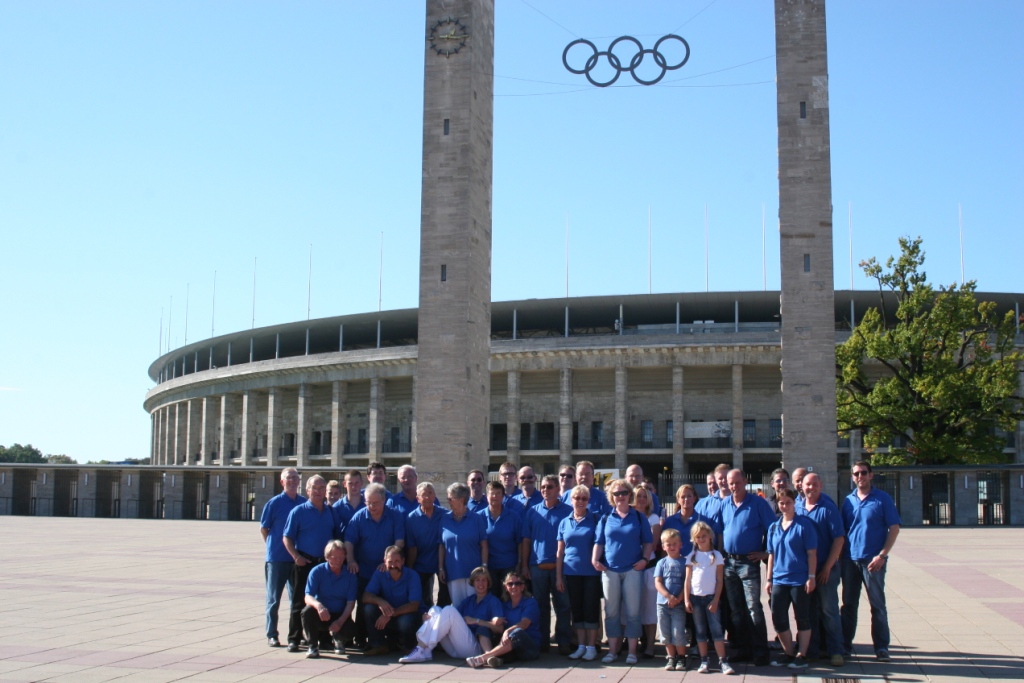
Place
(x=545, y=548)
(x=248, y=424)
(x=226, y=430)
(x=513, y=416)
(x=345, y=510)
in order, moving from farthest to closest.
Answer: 1. (x=226, y=430)
2. (x=248, y=424)
3. (x=513, y=416)
4. (x=345, y=510)
5. (x=545, y=548)

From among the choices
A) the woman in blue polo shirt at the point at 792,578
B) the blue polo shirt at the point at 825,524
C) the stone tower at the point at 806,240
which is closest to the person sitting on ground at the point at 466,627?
the woman in blue polo shirt at the point at 792,578

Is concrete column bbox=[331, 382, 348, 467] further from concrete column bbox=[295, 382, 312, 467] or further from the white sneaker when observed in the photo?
the white sneaker

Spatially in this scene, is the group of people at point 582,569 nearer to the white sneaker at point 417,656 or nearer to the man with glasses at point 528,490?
the white sneaker at point 417,656

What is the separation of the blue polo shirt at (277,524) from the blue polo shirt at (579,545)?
302 centimetres

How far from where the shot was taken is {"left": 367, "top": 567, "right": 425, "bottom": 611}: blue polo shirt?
1083 centimetres

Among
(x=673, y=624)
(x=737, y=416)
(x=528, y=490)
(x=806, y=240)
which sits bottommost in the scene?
(x=673, y=624)

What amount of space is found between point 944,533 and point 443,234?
16.3 metres

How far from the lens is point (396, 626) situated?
10.8 meters

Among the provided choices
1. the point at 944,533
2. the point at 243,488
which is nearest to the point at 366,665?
the point at 944,533

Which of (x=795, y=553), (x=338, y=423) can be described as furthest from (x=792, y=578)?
(x=338, y=423)

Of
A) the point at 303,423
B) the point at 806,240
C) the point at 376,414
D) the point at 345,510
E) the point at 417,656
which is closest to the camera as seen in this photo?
the point at 417,656

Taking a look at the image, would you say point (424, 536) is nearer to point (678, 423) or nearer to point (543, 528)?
point (543, 528)

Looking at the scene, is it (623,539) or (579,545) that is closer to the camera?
(623,539)

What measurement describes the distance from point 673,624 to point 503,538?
2040 mm
